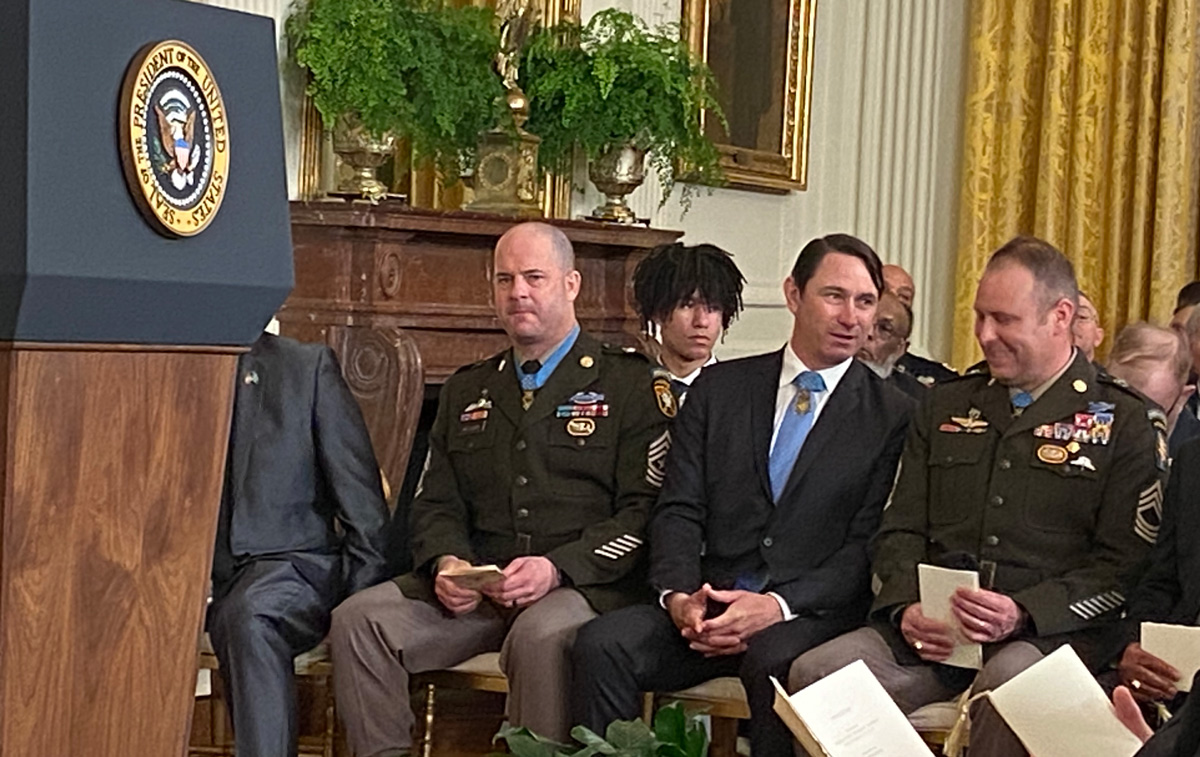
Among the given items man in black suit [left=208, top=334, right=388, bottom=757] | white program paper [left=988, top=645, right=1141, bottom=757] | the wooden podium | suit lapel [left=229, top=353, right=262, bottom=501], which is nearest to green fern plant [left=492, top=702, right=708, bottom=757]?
the wooden podium

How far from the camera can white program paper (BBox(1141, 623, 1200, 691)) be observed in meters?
3.25

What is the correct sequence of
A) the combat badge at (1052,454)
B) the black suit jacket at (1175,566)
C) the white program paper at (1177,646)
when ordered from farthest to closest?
the combat badge at (1052,454) < the black suit jacket at (1175,566) < the white program paper at (1177,646)

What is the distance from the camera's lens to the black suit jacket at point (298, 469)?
399cm

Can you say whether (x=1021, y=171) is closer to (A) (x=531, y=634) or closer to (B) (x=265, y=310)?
(A) (x=531, y=634)

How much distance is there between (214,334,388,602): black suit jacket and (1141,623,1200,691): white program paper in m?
1.69

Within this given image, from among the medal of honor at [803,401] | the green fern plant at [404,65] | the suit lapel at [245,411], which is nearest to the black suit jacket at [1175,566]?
the medal of honor at [803,401]

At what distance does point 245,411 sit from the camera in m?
4.02

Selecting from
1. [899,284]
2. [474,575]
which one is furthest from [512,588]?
[899,284]

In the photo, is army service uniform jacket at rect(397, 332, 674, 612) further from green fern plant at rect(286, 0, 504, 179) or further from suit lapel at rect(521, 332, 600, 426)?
green fern plant at rect(286, 0, 504, 179)

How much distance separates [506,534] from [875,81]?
13.7 ft

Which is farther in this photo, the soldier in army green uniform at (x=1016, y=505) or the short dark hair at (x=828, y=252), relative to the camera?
the short dark hair at (x=828, y=252)

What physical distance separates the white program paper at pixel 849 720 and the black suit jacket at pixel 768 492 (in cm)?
128

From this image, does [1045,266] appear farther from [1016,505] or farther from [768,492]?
[768,492]

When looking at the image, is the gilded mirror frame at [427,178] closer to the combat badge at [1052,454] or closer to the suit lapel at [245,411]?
the suit lapel at [245,411]
